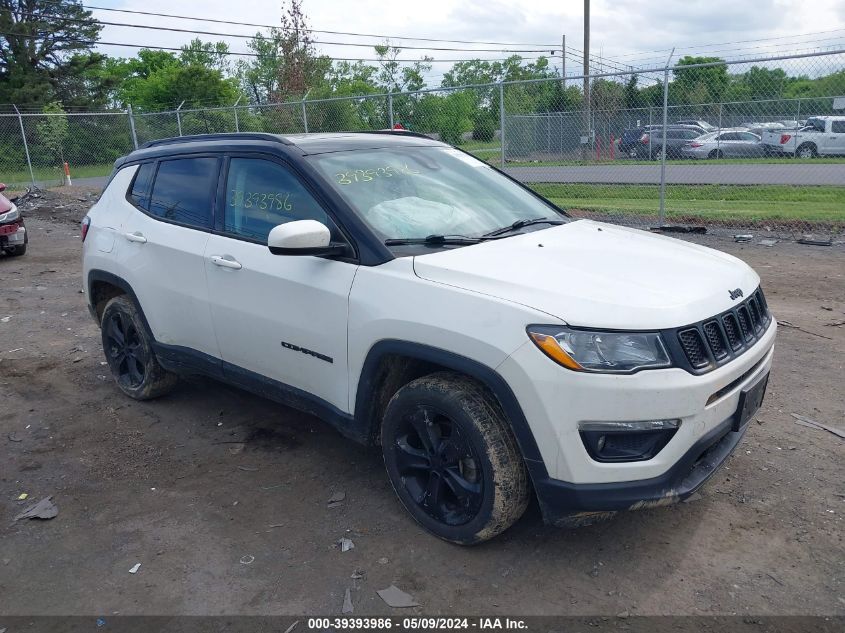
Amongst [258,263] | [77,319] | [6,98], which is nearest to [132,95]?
[6,98]

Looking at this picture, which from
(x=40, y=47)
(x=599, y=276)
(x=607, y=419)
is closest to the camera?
(x=607, y=419)

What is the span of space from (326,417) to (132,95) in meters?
64.2

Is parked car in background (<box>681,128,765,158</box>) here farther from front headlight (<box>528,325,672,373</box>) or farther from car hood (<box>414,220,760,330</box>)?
front headlight (<box>528,325,672,373</box>)

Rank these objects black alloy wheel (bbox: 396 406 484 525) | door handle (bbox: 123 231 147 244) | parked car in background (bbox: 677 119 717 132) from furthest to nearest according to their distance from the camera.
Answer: parked car in background (bbox: 677 119 717 132) < door handle (bbox: 123 231 147 244) < black alloy wheel (bbox: 396 406 484 525)

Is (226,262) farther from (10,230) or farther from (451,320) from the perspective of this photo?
(10,230)

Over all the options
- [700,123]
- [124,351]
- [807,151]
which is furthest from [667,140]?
[124,351]

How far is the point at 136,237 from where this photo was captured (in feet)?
15.6

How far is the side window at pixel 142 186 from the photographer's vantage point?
4.89 metres

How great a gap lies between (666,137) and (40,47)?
44.2 meters

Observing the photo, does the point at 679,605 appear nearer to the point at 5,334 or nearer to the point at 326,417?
the point at 326,417

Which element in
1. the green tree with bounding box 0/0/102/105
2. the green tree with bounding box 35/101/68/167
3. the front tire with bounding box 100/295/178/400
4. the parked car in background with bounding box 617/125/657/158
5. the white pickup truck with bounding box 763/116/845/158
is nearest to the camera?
the front tire with bounding box 100/295/178/400

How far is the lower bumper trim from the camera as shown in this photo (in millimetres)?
2836

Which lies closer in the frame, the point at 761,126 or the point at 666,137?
the point at 666,137

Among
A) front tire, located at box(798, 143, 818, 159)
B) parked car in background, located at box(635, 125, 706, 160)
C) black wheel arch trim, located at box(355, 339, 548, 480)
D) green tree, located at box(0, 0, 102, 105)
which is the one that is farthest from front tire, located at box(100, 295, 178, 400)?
green tree, located at box(0, 0, 102, 105)
